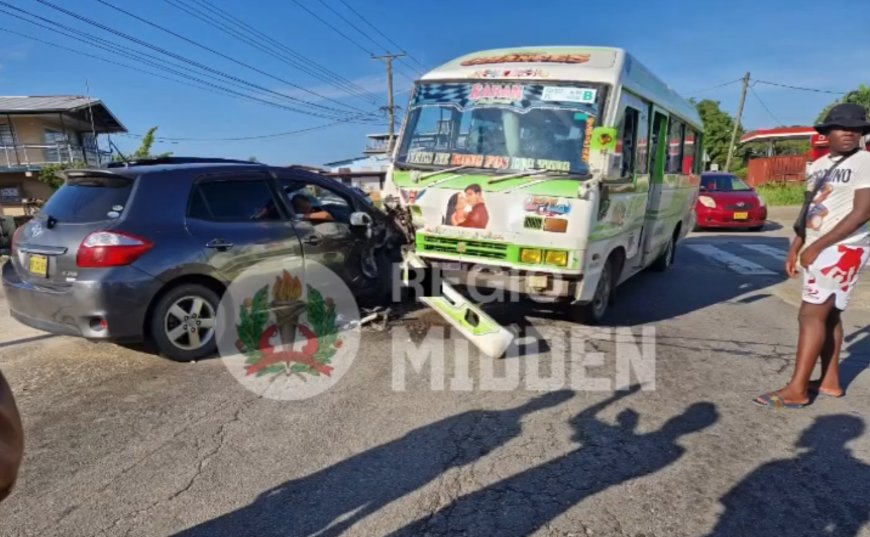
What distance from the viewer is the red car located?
15914 mm

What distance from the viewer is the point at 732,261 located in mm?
11141

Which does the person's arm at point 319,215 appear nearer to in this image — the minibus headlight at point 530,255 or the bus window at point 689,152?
the minibus headlight at point 530,255

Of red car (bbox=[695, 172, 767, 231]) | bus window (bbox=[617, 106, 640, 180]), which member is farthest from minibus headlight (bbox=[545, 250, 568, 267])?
red car (bbox=[695, 172, 767, 231])

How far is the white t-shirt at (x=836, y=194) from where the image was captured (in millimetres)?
3738

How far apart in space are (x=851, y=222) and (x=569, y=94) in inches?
102

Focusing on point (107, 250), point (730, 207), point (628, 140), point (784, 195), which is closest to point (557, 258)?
point (628, 140)

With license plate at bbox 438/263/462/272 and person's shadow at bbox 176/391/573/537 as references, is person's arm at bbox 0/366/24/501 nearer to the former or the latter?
person's shadow at bbox 176/391/573/537

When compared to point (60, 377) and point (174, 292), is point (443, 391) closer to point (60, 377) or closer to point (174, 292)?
point (174, 292)

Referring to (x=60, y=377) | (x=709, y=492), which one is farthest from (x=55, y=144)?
(x=709, y=492)

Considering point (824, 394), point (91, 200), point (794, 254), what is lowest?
point (824, 394)

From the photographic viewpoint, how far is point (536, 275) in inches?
208

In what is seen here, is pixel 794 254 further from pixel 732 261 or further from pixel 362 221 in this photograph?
pixel 732 261

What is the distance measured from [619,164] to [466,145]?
1.46 m

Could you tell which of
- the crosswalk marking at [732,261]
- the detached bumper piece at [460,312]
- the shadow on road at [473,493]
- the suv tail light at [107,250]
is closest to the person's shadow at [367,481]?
the shadow on road at [473,493]
